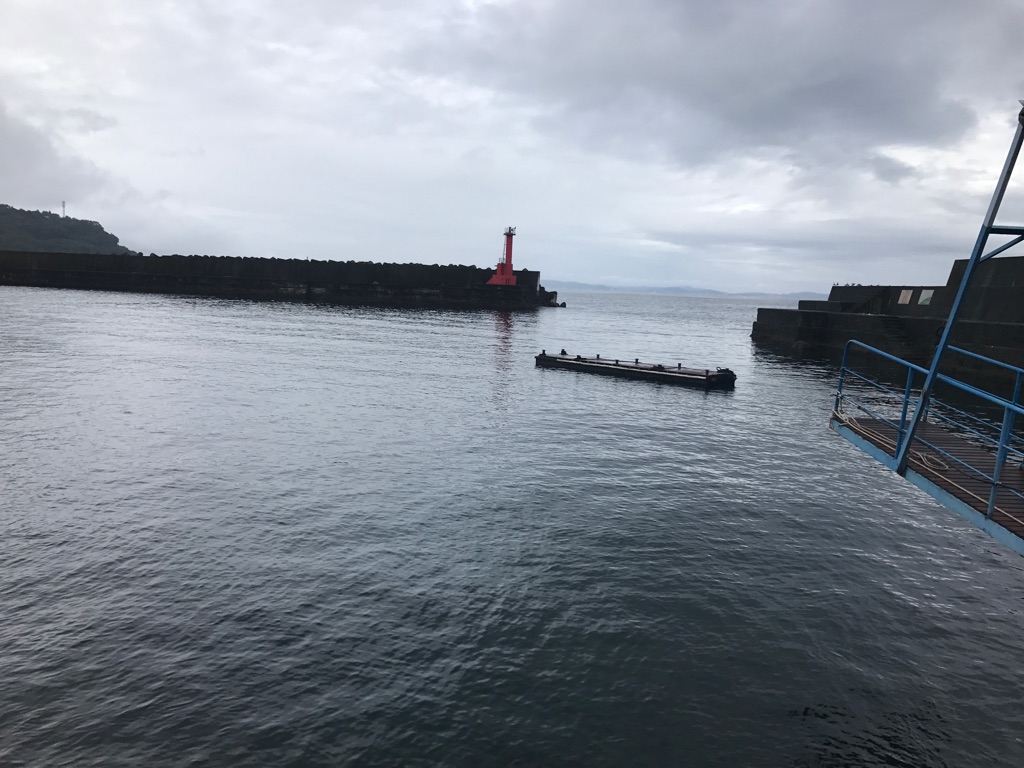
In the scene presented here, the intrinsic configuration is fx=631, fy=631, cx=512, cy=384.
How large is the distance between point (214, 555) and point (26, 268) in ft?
369

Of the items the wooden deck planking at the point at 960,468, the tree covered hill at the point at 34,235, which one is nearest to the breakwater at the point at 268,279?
the wooden deck planking at the point at 960,468

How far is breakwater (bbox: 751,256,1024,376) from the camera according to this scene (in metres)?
Result: 37.9

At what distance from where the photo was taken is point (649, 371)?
37.5 m

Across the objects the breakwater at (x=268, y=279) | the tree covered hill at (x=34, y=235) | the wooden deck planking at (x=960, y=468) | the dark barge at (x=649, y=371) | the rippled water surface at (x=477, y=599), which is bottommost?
the rippled water surface at (x=477, y=599)

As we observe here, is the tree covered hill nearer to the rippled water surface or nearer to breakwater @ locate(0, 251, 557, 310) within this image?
breakwater @ locate(0, 251, 557, 310)

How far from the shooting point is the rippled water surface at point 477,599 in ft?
26.0

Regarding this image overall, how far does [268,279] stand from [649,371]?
7939 cm

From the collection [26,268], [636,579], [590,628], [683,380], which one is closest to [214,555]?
[590,628]

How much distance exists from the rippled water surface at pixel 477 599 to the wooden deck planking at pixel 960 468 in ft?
9.46

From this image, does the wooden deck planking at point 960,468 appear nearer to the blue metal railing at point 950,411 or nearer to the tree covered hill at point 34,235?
the blue metal railing at point 950,411

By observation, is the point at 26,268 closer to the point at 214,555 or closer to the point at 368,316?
the point at 368,316

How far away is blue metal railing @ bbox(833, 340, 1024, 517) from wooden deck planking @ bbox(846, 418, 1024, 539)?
0.09m

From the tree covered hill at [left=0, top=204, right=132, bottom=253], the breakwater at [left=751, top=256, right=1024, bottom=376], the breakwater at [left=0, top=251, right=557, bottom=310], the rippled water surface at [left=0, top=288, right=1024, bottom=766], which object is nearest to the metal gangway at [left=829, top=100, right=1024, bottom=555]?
the rippled water surface at [left=0, top=288, right=1024, bottom=766]

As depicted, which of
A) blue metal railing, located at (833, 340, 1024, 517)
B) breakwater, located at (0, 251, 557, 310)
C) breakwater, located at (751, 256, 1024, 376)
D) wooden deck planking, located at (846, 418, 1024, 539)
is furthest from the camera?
breakwater, located at (0, 251, 557, 310)
